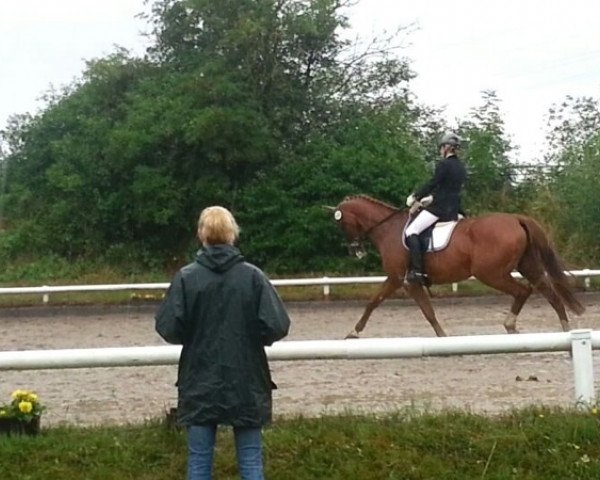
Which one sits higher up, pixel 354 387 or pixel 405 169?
pixel 405 169

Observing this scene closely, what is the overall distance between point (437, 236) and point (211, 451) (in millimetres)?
7892

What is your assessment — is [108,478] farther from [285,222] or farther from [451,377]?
Answer: [285,222]

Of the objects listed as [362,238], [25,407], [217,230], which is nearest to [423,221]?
[362,238]

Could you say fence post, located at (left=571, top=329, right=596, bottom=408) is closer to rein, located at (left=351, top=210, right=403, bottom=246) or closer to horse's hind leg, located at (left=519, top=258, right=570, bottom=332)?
horse's hind leg, located at (left=519, top=258, right=570, bottom=332)

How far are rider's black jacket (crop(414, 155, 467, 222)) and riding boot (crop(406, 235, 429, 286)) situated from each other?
Result: 443 millimetres

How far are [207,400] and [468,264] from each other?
321 inches

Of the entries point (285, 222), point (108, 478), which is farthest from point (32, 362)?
point (285, 222)

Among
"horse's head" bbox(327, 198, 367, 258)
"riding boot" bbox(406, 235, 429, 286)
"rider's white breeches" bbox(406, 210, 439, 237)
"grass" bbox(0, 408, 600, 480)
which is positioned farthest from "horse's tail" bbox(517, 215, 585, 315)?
"grass" bbox(0, 408, 600, 480)

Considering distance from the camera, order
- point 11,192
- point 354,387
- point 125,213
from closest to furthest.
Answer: point 354,387 → point 125,213 → point 11,192

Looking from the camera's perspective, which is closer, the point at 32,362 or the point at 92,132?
the point at 32,362

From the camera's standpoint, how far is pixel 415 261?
41.9ft

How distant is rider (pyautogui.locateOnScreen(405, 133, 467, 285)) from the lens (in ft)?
40.3

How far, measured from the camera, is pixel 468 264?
12.8 m

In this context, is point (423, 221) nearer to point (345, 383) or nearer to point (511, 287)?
point (511, 287)
